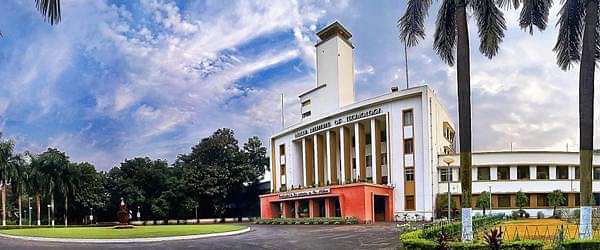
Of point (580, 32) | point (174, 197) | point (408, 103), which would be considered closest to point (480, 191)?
point (408, 103)

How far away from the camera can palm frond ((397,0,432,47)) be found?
1956 centimetres

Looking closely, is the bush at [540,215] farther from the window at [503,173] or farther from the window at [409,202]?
the window at [409,202]

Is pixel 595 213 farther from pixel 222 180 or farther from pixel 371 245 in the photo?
pixel 222 180

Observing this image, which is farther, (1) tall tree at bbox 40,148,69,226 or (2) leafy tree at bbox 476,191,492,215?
(1) tall tree at bbox 40,148,69,226

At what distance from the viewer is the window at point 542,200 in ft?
160

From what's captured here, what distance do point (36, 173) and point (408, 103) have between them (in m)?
45.0

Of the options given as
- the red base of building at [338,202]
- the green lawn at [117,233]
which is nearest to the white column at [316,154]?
the red base of building at [338,202]

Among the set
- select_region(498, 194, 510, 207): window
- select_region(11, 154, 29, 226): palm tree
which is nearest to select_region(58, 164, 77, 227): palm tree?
select_region(11, 154, 29, 226): palm tree

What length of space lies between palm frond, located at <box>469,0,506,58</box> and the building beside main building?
85.8ft

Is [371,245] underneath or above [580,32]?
underneath

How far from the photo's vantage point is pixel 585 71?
17547 mm

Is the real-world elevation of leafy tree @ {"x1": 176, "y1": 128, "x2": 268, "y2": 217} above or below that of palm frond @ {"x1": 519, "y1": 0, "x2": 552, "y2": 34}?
below

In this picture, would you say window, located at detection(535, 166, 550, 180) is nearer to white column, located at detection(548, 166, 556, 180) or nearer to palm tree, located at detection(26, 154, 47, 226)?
white column, located at detection(548, 166, 556, 180)

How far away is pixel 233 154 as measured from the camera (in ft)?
237
